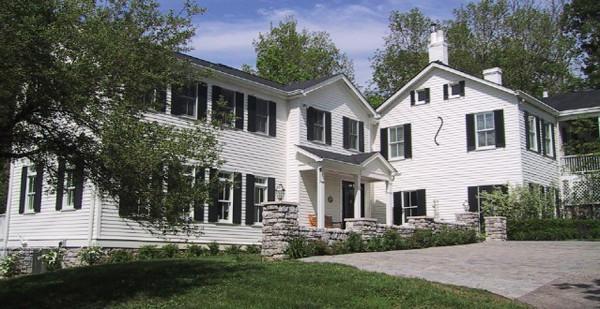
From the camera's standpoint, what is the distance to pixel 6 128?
977 centimetres

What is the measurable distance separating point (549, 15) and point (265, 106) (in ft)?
89.8

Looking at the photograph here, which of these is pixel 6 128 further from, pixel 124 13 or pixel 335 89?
pixel 335 89

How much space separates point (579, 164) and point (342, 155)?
37.0ft

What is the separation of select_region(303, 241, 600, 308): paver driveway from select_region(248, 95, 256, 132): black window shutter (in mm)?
7867

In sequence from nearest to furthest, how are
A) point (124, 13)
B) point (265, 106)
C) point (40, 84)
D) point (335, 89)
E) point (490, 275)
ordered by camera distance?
1. point (40, 84)
2. point (124, 13)
3. point (490, 275)
4. point (265, 106)
5. point (335, 89)

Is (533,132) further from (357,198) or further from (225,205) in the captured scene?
(225,205)

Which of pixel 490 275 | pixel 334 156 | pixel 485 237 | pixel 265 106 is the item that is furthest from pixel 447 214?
pixel 490 275

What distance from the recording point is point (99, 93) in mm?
9977

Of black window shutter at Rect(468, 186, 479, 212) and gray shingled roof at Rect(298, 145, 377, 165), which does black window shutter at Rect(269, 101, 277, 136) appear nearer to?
gray shingled roof at Rect(298, 145, 377, 165)

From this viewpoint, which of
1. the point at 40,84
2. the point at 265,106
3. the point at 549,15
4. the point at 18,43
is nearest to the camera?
the point at 18,43

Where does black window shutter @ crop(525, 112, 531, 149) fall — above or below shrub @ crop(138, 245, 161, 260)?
A: above

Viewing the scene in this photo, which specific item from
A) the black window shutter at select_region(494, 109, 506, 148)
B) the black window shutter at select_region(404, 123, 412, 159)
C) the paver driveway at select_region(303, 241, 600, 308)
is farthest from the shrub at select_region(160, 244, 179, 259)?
the black window shutter at select_region(494, 109, 506, 148)

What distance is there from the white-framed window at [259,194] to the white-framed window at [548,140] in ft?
43.2

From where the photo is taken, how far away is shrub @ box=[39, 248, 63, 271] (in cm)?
1778
